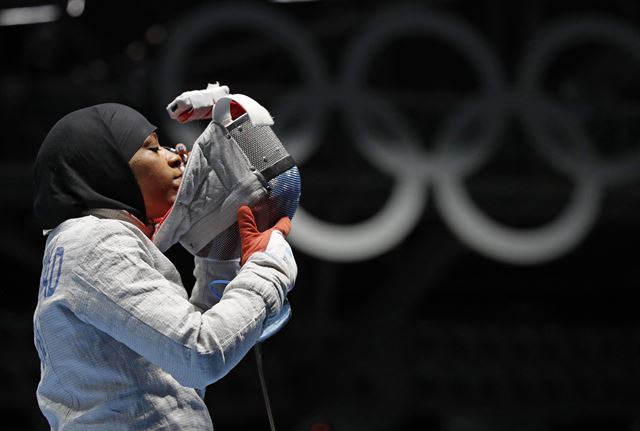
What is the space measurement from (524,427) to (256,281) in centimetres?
1198

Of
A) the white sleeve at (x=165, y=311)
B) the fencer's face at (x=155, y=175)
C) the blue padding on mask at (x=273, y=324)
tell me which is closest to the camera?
the white sleeve at (x=165, y=311)

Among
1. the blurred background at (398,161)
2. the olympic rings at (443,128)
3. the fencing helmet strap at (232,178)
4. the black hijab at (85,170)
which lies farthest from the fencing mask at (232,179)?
the olympic rings at (443,128)

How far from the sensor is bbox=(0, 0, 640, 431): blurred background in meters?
10.4

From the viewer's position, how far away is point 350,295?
1576 centimetres

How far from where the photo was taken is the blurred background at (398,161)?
34.2ft

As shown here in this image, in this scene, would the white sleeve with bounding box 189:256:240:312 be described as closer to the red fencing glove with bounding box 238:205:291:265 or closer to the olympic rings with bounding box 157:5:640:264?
the red fencing glove with bounding box 238:205:291:265

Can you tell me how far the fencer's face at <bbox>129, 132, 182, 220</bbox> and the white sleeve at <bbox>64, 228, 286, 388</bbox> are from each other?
20 cm

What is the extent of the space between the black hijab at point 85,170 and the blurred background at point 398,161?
6.95 m

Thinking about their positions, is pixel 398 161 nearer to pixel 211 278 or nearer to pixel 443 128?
pixel 443 128

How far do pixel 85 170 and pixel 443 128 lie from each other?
9.06 m

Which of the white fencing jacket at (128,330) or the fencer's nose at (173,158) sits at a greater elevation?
the fencer's nose at (173,158)

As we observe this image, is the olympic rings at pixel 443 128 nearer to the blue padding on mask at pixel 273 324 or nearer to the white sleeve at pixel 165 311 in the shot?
the blue padding on mask at pixel 273 324

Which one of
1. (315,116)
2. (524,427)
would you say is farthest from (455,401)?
(315,116)

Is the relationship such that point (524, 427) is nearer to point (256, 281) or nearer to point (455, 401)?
point (455, 401)
